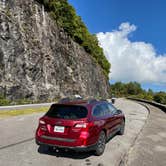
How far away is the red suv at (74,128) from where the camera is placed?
20.1 ft

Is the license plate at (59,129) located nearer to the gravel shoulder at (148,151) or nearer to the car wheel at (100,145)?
the car wheel at (100,145)

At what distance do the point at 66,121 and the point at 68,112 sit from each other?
39 centimetres

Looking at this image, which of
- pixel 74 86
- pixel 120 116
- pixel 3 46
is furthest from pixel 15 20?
pixel 120 116

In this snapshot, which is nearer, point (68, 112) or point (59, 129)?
point (59, 129)

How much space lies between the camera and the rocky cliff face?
1090 inches

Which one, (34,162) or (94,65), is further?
(94,65)

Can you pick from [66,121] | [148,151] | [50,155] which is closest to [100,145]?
[66,121]

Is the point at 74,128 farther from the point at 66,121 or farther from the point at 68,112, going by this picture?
the point at 68,112

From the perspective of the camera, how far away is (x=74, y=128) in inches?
243

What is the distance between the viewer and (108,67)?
84.8 metres

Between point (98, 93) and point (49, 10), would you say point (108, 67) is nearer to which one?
point (98, 93)

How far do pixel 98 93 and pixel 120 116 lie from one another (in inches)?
2005

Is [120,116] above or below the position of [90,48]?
below

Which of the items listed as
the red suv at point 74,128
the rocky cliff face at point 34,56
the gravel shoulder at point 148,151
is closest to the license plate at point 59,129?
the red suv at point 74,128
